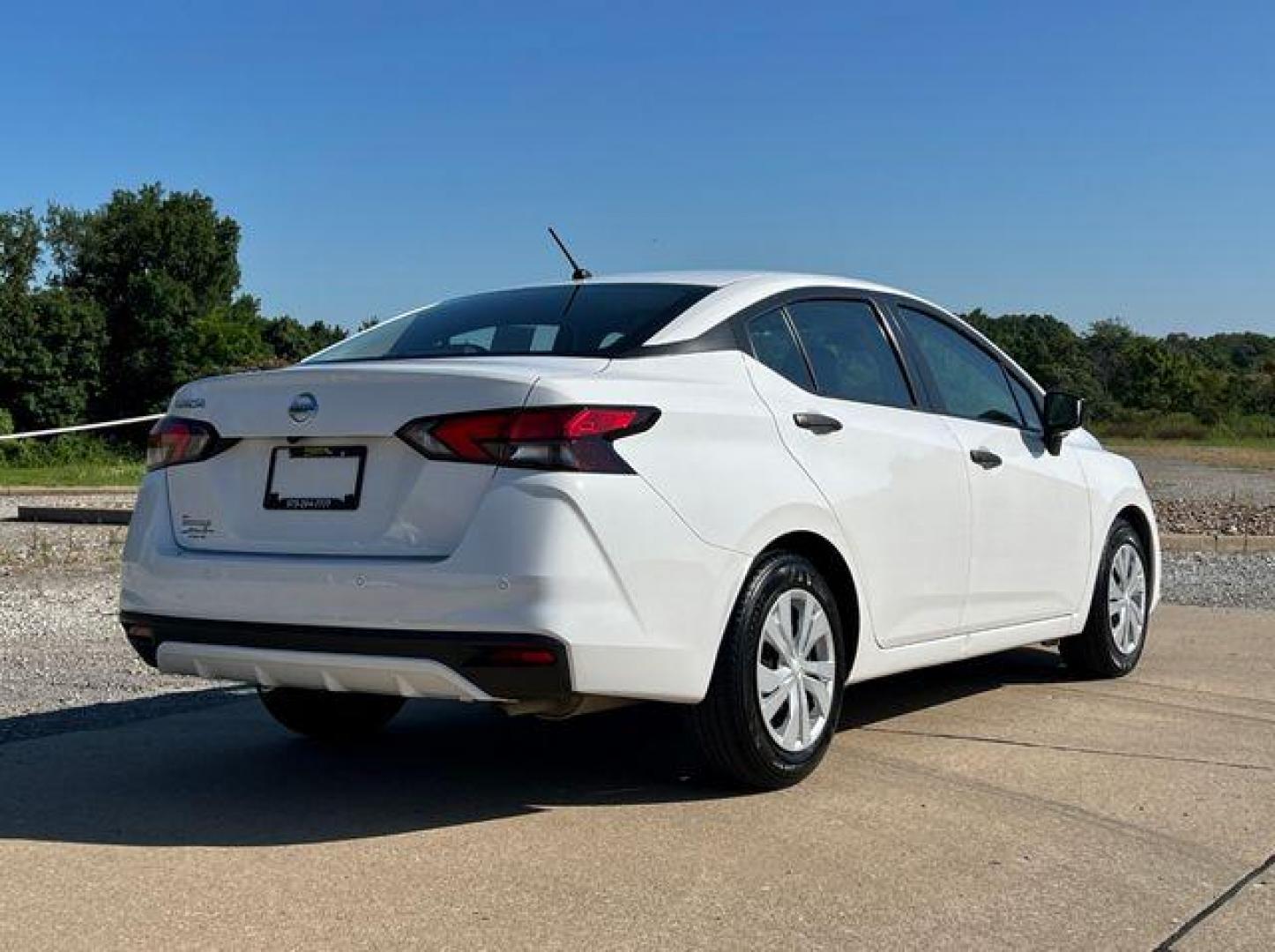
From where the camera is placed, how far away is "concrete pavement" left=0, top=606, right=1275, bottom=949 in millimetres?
3695

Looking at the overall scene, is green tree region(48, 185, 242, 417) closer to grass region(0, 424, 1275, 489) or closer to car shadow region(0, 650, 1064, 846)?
grass region(0, 424, 1275, 489)

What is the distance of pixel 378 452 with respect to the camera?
14.8 ft

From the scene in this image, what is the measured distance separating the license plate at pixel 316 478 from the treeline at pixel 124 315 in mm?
57277

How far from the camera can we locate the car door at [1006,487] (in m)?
6.09

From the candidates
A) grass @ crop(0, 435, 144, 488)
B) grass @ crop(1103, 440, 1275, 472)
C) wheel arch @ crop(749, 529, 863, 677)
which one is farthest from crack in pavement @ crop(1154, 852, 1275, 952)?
grass @ crop(1103, 440, 1275, 472)

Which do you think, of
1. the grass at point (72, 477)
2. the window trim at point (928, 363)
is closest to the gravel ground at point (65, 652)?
the window trim at point (928, 363)

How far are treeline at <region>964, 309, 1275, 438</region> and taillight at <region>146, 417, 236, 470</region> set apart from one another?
168ft

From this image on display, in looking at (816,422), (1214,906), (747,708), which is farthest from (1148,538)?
(1214,906)

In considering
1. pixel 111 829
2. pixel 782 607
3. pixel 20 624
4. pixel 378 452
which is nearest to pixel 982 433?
pixel 782 607

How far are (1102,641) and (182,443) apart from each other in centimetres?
419

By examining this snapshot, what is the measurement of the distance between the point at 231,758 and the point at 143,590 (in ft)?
3.23

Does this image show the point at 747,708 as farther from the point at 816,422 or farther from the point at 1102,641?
the point at 1102,641

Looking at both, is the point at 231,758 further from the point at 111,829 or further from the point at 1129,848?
the point at 1129,848

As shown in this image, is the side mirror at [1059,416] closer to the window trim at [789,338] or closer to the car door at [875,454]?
the car door at [875,454]
